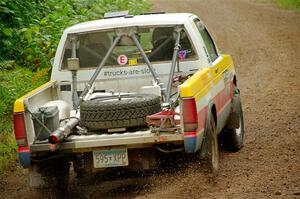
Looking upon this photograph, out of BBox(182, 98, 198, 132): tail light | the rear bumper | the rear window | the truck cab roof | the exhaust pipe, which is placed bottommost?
the rear bumper

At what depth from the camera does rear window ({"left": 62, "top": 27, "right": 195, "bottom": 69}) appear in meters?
8.80

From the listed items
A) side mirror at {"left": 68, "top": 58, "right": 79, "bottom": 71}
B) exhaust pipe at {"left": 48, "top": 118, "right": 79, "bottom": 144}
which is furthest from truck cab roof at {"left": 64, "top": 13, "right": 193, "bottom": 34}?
exhaust pipe at {"left": 48, "top": 118, "right": 79, "bottom": 144}

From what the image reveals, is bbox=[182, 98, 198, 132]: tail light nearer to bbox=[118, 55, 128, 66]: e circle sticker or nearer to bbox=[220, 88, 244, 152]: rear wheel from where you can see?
bbox=[118, 55, 128, 66]: e circle sticker

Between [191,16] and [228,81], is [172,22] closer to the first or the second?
→ [191,16]

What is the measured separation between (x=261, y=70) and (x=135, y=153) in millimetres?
10871

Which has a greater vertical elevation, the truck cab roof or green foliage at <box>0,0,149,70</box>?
the truck cab roof

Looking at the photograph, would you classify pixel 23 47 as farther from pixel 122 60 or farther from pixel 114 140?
pixel 114 140

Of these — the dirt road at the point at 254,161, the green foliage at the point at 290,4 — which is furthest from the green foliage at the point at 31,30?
the green foliage at the point at 290,4

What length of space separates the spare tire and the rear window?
4.28ft

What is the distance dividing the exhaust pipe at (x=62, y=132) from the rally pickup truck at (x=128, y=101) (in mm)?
10

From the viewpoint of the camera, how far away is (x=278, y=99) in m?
13.8

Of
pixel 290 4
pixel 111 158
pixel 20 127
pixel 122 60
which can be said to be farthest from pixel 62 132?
pixel 290 4

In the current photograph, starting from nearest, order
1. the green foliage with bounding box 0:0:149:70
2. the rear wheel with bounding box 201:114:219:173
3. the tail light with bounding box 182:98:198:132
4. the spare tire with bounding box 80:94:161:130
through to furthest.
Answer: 1. the tail light with bounding box 182:98:198:132
2. the spare tire with bounding box 80:94:161:130
3. the rear wheel with bounding box 201:114:219:173
4. the green foliage with bounding box 0:0:149:70

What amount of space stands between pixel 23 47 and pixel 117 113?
7238 mm
